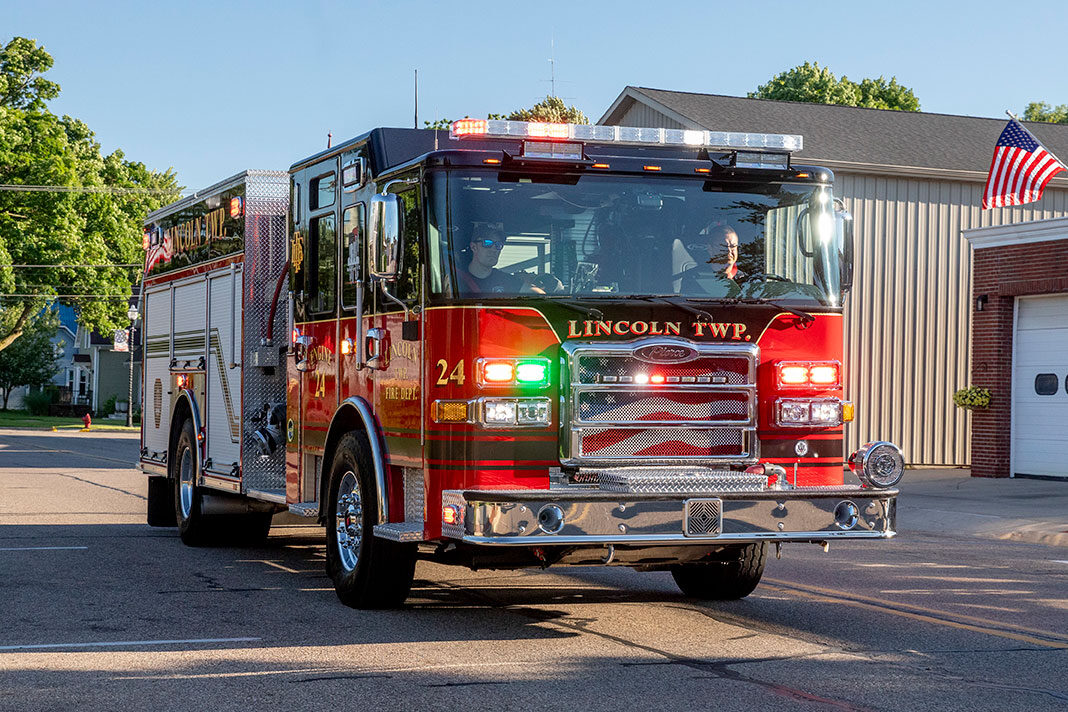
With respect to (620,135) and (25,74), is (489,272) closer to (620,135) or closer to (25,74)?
(620,135)

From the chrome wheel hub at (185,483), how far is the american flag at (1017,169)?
1271 cm

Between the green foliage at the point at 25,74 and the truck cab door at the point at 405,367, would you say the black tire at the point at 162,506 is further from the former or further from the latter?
the green foliage at the point at 25,74

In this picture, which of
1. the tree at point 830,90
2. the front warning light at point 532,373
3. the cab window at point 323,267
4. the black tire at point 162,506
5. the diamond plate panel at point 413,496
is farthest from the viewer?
the tree at point 830,90

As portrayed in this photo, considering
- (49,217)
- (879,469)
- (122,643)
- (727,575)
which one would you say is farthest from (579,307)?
(49,217)

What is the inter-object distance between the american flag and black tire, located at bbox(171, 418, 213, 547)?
12.7 metres

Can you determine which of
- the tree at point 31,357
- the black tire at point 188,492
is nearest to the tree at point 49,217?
the tree at point 31,357

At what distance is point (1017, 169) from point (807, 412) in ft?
45.8

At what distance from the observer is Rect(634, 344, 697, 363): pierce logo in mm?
8148

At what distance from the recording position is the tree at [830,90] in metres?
65.1

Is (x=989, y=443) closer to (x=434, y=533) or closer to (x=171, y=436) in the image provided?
(x=171, y=436)

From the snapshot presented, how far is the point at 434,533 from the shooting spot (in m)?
8.12

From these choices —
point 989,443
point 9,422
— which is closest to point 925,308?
point 989,443

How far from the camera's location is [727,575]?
965cm

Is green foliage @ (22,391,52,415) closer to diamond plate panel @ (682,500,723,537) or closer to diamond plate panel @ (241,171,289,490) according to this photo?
diamond plate panel @ (241,171,289,490)
